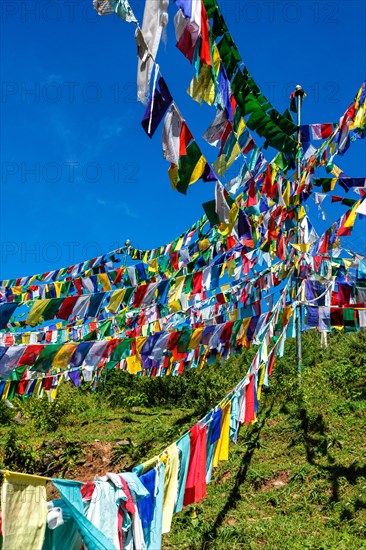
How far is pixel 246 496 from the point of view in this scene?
8.98 meters

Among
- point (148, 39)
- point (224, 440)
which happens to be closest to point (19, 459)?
point (224, 440)

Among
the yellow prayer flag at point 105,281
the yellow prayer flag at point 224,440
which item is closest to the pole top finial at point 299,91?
the yellow prayer flag at point 105,281

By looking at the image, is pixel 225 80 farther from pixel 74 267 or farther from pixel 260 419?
pixel 74 267

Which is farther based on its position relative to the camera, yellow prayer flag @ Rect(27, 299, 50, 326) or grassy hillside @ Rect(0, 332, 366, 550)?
yellow prayer flag @ Rect(27, 299, 50, 326)

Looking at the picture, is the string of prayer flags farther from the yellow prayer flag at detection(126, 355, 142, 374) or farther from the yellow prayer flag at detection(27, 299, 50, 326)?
the yellow prayer flag at detection(126, 355, 142, 374)

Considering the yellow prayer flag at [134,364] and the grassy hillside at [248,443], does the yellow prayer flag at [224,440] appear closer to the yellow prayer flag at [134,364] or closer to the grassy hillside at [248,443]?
the grassy hillside at [248,443]

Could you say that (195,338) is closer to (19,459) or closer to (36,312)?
(36,312)

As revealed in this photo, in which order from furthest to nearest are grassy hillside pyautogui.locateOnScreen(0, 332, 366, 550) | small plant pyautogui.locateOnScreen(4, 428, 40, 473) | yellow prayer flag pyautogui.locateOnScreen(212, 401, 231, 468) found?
small plant pyautogui.locateOnScreen(4, 428, 40, 473), grassy hillside pyautogui.locateOnScreen(0, 332, 366, 550), yellow prayer flag pyautogui.locateOnScreen(212, 401, 231, 468)

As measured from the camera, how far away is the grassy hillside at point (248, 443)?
7762mm

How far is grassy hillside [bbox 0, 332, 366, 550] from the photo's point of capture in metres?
7.76

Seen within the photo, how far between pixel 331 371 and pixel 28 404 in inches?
379

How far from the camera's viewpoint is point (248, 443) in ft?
36.2

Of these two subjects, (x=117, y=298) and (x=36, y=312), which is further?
(x=117, y=298)

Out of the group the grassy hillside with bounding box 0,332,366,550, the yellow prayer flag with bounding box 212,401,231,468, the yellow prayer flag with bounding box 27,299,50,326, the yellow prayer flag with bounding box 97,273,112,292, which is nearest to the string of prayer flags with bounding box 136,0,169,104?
the yellow prayer flag with bounding box 212,401,231,468
